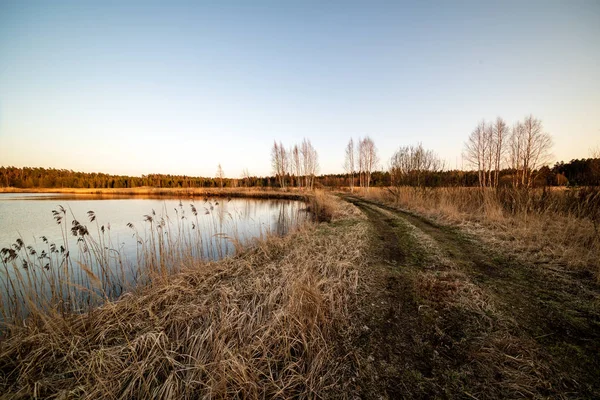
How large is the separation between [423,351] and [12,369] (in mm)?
5496

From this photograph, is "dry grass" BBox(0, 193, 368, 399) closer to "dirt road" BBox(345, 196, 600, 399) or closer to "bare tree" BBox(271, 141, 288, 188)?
"dirt road" BBox(345, 196, 600, 399)

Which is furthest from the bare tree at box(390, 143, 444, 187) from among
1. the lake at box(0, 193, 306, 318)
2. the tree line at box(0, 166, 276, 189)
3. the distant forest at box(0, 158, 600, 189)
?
the tree line at box(0, 166, 276, 189)

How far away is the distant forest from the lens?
9203 millimetres

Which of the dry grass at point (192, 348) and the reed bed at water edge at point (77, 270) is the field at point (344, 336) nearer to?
the dry grass at point (192, 348)

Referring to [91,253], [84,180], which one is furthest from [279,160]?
[84,180]

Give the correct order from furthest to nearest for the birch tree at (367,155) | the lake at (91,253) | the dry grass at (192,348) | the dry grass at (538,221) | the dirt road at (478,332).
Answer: the birch tree at (367,155)
the dry grass at (538,221)
the lake at (91,253)
the dry grass at (192,348)
the dirt road at (478,332)

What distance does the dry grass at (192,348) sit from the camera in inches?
92.1

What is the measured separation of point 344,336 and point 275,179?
68126 mm

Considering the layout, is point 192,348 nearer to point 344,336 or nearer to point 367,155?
point 344,336

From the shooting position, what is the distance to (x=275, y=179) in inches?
2761

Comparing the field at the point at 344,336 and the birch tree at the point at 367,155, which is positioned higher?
the birch tree at the point at 367,155

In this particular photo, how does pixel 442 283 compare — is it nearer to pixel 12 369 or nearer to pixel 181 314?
pixel 181 314

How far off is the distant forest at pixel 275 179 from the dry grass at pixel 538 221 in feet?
3.29

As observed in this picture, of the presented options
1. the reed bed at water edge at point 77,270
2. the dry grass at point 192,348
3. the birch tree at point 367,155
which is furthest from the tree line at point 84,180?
the dry grass at point 192,348
